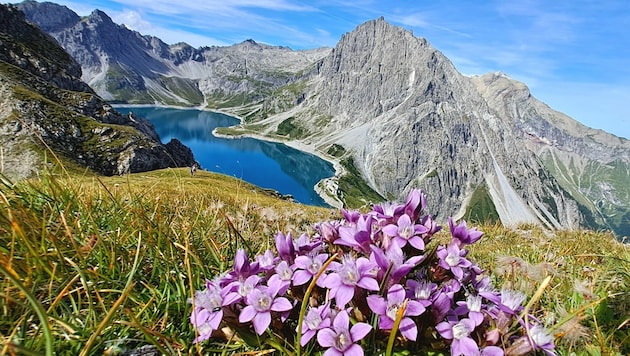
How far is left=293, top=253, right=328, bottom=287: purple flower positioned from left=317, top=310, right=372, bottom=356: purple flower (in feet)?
1.17

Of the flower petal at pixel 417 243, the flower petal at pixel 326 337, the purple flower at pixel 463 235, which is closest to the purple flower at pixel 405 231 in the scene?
the flower petal at pixel 417 243

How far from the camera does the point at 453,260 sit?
8.71ft

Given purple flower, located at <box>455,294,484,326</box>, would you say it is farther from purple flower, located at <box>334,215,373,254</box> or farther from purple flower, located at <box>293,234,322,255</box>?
purple flower, located at <box>293,234,322,255</box>


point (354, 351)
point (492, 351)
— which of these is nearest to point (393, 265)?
point (354, 351)

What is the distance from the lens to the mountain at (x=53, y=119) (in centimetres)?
9388

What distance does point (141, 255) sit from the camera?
11.2ft

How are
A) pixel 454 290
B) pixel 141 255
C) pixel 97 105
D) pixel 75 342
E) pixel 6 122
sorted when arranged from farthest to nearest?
pixel 97 105, pixel 6 122, pixel 141 255, pixel 454 290, pixel 75 342

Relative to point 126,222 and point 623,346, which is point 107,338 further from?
point 623,346

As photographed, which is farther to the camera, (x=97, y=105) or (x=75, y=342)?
(x=97, y=105)

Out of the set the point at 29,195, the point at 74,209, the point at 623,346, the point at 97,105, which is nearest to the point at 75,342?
the point at 74,209

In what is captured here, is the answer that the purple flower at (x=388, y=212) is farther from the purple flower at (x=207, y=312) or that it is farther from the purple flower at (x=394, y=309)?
the purple flower at (x=207, y=312)

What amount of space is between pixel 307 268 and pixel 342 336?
22.6 inches

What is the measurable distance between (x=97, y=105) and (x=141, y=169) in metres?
46.2

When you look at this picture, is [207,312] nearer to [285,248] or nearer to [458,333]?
[285,248]
